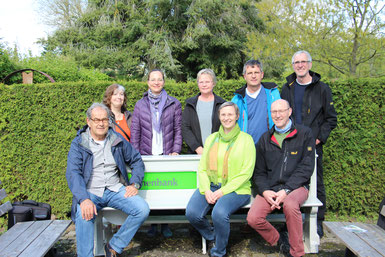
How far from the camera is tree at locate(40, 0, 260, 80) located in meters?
20.2

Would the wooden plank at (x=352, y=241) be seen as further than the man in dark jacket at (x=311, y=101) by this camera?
No

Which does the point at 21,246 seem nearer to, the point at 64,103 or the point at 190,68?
the point at 64,103

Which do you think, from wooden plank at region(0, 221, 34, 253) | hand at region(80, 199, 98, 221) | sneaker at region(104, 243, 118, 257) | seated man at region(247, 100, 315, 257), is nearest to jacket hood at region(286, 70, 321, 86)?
seated man at region(247, 100, 315, 257)

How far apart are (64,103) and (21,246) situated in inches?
99.7

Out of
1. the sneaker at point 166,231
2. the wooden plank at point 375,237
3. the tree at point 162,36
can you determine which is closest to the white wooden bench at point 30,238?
the sneaker at point 166,231

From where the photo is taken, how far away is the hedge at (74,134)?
15.8ft

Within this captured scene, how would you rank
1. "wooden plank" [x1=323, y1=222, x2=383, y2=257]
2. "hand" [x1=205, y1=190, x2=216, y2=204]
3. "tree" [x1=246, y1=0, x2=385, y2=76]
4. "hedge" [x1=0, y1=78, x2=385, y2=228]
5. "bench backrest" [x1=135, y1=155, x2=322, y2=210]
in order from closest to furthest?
"wooden plank" [x1=323, y1=222, x2=383, y2=257] → "hand" [x1=205, y1=190, x2=216, y2=204] → "bench backrest" [x1=135, y1=155, x2=322, y2=210] → "hedge" [x1=0, y1=78, x2=385, y2=228] → "tree" [x1=246, y1=0, x2=385, y2=76]

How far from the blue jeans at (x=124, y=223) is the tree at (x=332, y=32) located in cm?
989

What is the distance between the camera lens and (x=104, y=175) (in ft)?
11.3

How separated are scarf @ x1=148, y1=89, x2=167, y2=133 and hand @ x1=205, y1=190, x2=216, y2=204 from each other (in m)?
1.07

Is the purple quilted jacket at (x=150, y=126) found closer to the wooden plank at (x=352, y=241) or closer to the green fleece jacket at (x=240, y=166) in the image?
the green fleece jacket at (x=240, y=166)

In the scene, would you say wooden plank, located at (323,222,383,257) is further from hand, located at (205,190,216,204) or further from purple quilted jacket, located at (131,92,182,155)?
purple quilted jacket, located at (131,92,182,155)

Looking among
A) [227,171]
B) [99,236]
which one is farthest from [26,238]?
[227,171]

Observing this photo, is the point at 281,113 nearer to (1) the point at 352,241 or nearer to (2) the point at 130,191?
(1) the point at 352,241
